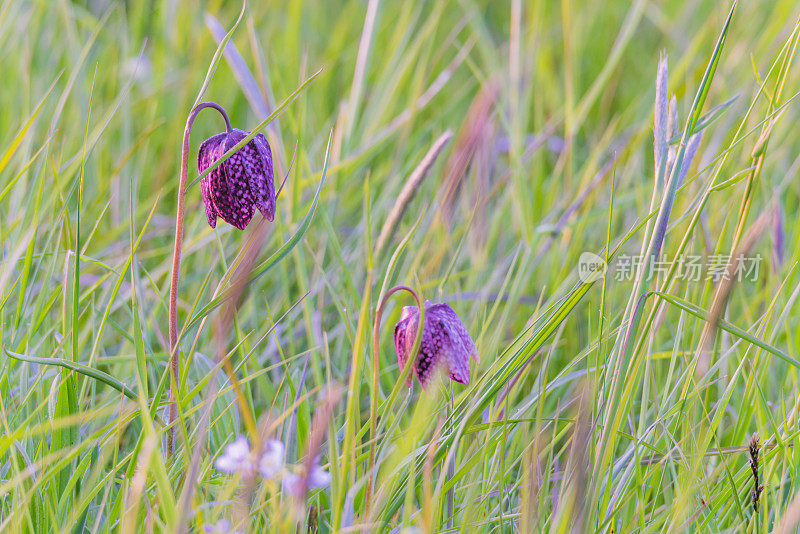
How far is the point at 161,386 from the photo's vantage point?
2.79 feet

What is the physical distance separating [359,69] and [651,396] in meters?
0.91

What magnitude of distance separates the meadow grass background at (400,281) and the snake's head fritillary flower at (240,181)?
9 centimetres

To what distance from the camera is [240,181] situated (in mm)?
966

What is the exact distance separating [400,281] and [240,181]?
0.55 m

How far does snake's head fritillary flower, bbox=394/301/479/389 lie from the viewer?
95cm

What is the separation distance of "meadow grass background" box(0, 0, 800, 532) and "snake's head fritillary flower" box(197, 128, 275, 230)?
9 centimetres

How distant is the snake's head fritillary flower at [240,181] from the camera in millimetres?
957

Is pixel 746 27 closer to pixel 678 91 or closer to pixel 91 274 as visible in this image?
pixel 678 91

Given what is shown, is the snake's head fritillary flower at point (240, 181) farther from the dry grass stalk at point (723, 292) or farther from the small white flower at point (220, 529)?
the dry grass stalk at point (723, 292)
